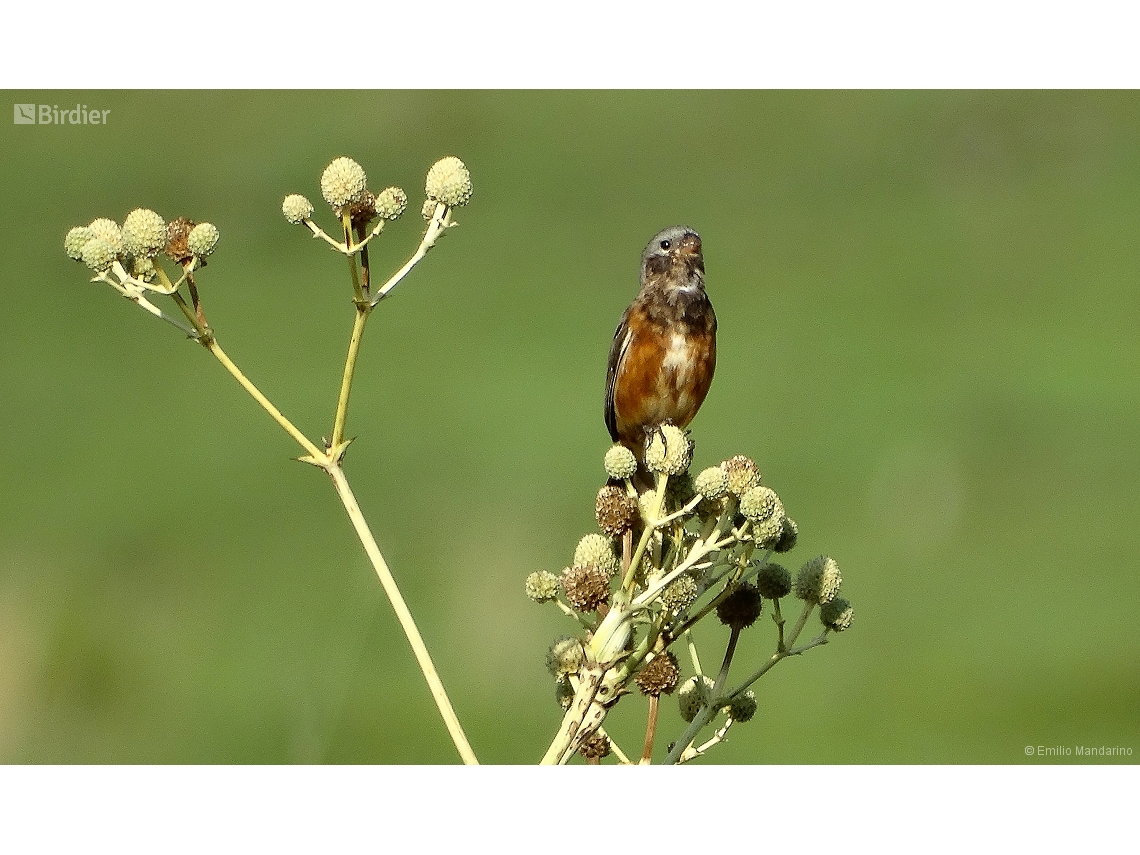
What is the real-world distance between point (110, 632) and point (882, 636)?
6.28 m

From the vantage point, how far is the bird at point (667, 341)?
4637 millimetres

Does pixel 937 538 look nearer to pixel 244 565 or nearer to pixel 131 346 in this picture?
pixel 244 565

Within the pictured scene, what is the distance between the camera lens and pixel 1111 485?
12789mm

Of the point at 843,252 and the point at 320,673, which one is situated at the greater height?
the point at 843,252

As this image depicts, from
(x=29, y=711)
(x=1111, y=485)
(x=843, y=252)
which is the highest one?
(x=843, y=252)

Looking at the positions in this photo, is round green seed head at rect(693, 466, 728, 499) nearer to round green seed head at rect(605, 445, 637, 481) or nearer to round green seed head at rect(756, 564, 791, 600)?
round green seed head at rect(605, 445, 637, 481)

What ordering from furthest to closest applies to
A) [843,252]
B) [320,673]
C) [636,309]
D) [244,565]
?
[843,252], [244,565], [320,673], [636,309]

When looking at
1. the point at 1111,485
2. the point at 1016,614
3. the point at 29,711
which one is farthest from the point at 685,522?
the point at 1111,485

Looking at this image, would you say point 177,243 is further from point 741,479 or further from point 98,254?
point 741,479

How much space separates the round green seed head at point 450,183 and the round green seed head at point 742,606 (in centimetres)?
92

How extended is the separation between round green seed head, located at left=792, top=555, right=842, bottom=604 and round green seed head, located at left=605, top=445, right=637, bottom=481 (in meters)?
0.38

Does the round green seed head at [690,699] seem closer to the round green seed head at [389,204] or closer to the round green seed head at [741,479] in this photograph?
the round green seed head at [741,479]

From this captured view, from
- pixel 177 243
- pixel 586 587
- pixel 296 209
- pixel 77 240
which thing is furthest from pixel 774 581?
pixel 77 240

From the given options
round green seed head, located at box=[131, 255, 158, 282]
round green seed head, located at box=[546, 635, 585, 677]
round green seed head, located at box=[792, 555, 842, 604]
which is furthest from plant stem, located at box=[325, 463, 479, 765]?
round green seed head, located at box=[792, 555, 842, 604]
